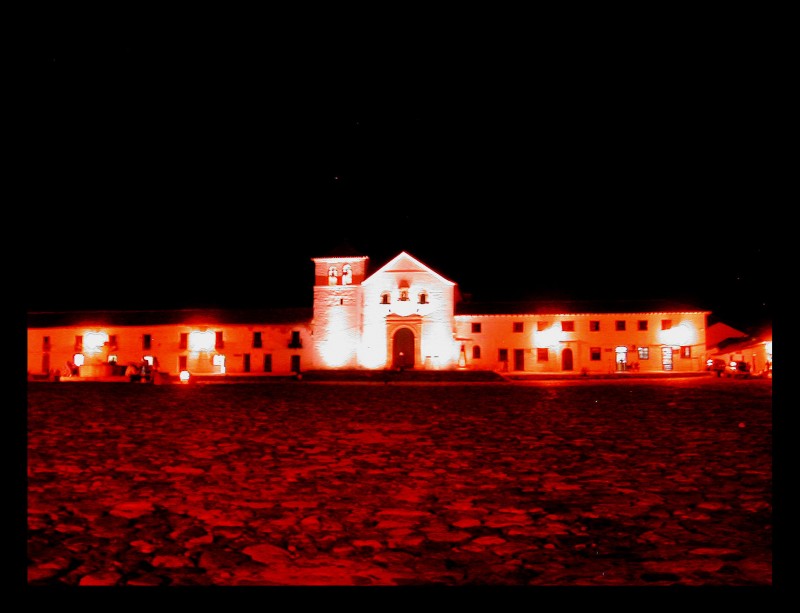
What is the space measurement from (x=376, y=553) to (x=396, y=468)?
2.56 metres

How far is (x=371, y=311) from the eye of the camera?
38219mm

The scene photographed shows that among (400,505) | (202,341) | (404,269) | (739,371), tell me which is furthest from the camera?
(202,341)

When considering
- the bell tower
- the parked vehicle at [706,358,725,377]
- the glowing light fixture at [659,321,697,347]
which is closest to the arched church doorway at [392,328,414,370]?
the bell tower

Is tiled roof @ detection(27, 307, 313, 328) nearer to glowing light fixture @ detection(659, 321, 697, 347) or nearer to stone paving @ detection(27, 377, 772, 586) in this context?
glowing light fixture @ detection(659, 321, 697, 347)

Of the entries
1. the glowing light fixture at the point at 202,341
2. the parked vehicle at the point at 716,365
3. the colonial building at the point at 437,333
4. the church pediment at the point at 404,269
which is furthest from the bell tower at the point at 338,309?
the parked vehicle at the point at 716,365

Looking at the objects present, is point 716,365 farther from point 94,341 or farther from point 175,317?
point 94,341

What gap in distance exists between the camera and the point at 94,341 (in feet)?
132

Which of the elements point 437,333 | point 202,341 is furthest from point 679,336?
point 202,341

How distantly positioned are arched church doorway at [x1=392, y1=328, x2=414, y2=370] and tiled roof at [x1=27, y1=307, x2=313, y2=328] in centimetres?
544

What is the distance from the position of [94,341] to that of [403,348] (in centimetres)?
1912

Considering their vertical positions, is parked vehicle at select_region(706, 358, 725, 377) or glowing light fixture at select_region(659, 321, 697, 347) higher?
glowing light fixture at select_region(659, 321, 697, 347)

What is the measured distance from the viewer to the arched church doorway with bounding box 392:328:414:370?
125 feet

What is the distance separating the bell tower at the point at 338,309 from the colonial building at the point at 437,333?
59 mm

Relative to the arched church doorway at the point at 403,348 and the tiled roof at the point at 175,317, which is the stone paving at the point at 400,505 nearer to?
the arched church doorway at the point at 403,348
